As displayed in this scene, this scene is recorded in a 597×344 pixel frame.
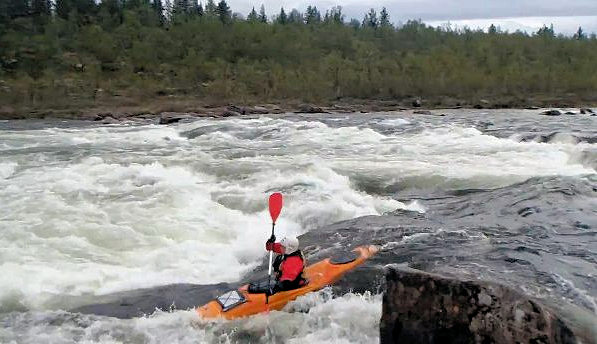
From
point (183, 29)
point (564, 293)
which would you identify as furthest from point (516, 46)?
point (564, 293)

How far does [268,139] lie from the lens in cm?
1986

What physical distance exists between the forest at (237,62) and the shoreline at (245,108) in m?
0.85

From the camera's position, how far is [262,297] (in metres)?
5.64

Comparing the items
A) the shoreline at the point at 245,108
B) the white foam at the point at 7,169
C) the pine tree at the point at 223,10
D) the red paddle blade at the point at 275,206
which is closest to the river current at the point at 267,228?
the white foam at the point at 7,169

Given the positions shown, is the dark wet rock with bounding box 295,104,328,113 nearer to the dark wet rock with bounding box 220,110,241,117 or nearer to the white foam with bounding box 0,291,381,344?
the dark wet rock with bounding box 220,110,241,117

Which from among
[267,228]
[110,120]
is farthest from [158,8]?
[267,228]

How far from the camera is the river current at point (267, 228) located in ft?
17.8

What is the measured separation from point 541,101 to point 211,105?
67.2ft

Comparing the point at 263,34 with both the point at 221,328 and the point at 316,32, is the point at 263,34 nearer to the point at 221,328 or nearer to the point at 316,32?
the point at 316,32

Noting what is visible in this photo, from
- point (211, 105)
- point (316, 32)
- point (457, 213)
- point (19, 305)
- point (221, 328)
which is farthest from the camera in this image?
point (316, 32)

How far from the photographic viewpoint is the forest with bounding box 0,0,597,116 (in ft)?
133

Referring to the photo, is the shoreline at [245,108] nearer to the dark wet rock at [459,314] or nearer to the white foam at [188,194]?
the white foam at [188,194]

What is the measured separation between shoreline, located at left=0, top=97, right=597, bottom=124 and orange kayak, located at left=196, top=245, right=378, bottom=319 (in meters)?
22.3

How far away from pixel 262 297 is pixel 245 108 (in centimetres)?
2880
